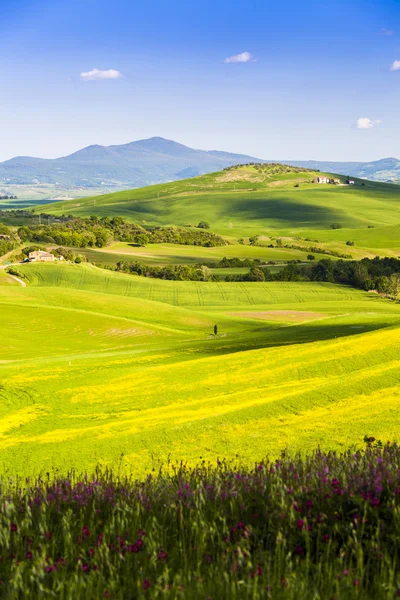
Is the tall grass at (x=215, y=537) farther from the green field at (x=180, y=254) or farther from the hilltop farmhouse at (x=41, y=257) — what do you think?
the green field at (x=180, y=254)

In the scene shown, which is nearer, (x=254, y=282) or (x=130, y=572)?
(x=130, y=572)

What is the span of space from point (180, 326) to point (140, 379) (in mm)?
49907

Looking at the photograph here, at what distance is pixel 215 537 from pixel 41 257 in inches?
5632

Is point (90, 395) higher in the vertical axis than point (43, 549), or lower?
lower

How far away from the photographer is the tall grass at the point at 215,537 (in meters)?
6.06

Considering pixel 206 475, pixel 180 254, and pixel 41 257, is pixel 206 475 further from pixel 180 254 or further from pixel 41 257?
pixel 180 254

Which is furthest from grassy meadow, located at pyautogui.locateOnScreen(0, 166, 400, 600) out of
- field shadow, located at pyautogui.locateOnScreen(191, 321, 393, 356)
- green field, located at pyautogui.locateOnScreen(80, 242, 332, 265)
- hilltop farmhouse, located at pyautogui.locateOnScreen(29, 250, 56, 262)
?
green field, located at pyautogui.locateOnScreen(80, 242, 332, 265)

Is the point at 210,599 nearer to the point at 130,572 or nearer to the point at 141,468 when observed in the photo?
the point at 130,572

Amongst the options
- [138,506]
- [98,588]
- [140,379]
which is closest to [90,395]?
[140,379]

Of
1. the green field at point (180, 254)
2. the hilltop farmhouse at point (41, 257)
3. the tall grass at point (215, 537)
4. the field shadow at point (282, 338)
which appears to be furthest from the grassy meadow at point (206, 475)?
the green field at point (180, 254)

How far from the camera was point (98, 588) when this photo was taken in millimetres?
6090

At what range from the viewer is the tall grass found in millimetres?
6062

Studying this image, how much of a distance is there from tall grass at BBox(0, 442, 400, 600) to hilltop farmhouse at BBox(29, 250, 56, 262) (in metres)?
139

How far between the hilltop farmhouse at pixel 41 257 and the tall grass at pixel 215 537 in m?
139
